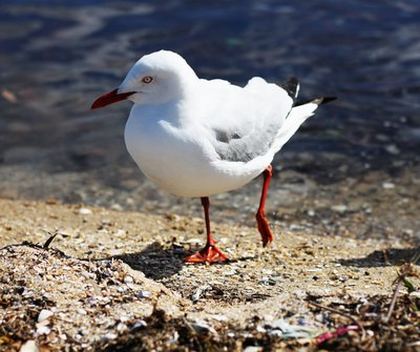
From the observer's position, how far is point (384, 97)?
40.1ft

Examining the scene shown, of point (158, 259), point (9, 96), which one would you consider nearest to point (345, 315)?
point (158, 259)

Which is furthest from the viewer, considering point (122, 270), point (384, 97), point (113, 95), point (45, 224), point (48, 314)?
point (384, 97)

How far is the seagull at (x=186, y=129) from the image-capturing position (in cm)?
570

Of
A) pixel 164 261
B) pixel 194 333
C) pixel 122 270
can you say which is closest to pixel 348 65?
pixel 164 261

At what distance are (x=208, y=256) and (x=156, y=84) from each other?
1321mm

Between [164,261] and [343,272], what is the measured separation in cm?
123

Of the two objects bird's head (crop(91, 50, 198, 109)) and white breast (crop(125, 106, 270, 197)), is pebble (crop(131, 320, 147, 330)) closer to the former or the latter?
white breast (crop(125, 106, 270, 197))

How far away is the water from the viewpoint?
10.3 metres

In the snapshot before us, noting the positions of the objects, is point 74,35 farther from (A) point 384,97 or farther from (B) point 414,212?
(B) point 414,212

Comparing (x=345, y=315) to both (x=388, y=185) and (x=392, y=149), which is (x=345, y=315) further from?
(x=392, y=149)

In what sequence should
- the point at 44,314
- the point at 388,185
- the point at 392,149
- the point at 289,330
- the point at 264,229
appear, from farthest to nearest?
the point at 392,149 → the point at 388,185 → the point at 264,229 → the point at 44,314 → the point at 289,330

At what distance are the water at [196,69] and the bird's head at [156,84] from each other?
3.61 meters

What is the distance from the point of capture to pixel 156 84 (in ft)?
19.3

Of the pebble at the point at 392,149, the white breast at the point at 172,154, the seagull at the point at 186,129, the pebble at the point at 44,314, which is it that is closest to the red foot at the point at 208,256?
the seagull at the point at 186,129
